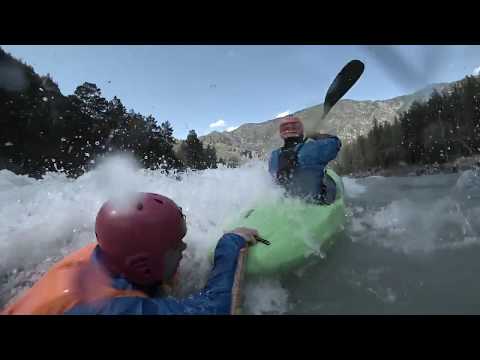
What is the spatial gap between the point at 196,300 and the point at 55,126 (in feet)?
80.3

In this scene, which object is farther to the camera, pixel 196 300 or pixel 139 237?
pixel 196 300

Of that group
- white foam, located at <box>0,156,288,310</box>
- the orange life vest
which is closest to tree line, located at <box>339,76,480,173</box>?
white foam, located at <box>0,156,288,310</box>

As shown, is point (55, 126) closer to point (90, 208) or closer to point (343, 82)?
point (90, 208)

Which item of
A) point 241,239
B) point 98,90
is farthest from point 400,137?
point 241,239

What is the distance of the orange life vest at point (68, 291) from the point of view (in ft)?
5.79

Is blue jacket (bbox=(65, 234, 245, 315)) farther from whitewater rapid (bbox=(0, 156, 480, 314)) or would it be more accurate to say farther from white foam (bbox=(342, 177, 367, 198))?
white foam (bbox=(342, 177, 367, 198))

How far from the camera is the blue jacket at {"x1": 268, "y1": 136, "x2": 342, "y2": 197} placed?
4.89 metres

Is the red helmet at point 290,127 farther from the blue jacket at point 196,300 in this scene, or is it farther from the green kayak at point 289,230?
the blue jacket at point 196,300

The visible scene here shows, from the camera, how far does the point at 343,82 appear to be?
6.82 m

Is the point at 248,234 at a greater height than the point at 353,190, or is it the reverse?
the point at 353,190

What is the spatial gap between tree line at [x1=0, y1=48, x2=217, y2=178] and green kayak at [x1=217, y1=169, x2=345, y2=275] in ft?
56.9

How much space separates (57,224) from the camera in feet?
13.2

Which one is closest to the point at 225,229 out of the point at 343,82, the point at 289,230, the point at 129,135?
the point at 289,230

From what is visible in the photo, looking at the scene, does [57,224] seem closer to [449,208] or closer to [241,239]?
[241,239]
